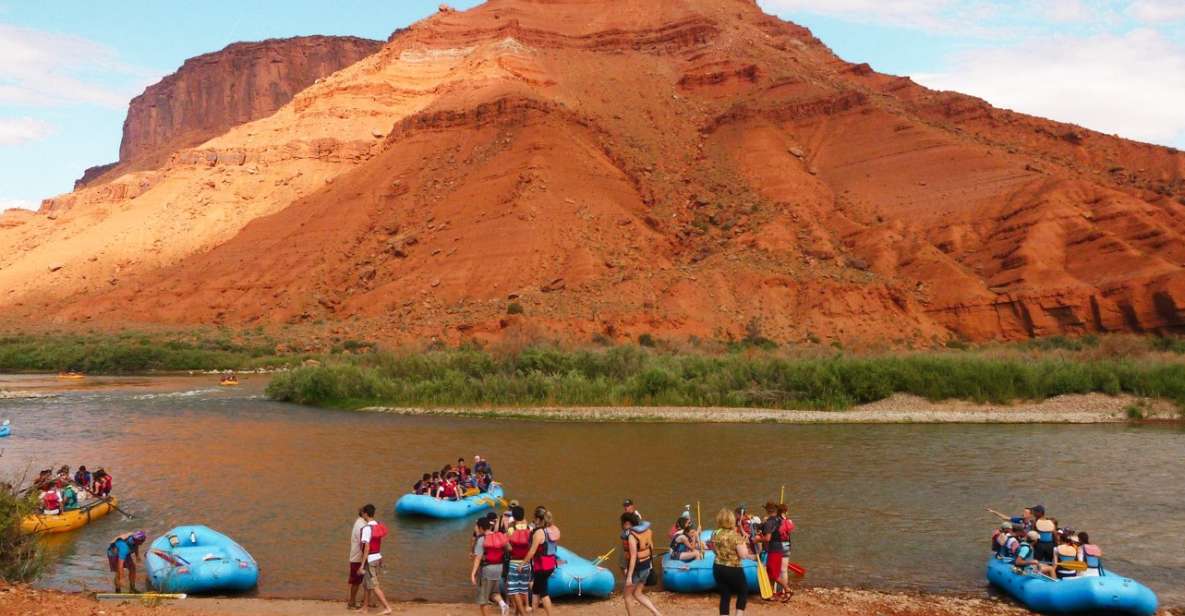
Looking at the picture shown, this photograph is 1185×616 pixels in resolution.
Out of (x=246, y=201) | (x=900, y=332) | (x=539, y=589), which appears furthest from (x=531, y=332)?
(x=246, y=201)

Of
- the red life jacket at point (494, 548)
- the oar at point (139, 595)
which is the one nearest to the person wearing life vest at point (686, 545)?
the red life jacket at point (494, 548)

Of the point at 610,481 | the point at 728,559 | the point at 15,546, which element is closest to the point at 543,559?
the point at 728,559

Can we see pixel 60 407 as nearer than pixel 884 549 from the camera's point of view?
No

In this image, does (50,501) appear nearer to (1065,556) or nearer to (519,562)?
(519,562)

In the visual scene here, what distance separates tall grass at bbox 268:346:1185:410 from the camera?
40281 millimetres

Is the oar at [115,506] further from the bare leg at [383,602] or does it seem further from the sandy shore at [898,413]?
the sandy shore at [898,413]

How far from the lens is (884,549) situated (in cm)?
1811

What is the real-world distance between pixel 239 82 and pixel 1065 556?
188 m

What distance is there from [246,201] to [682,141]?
4451 cm

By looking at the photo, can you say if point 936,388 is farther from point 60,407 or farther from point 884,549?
point 60,407

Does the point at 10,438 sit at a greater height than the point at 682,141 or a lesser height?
lesser

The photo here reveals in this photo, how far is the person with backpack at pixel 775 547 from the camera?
47.9 feet

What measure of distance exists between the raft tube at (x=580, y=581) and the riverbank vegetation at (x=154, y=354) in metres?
49.0

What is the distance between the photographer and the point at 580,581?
48.8ft
